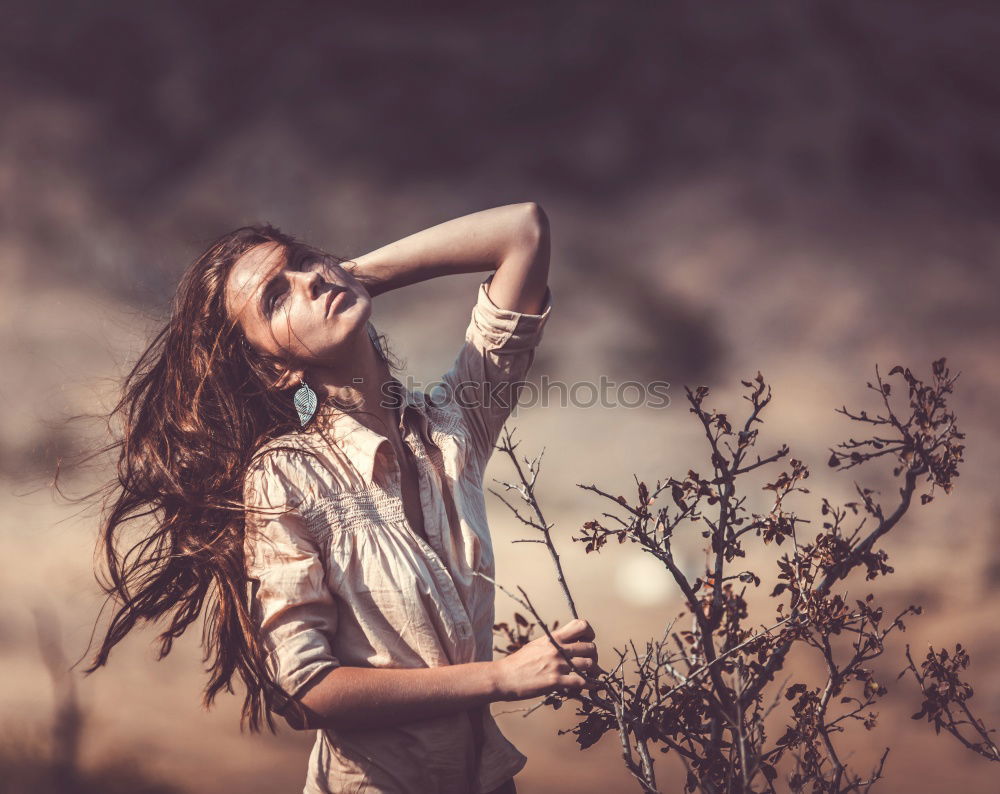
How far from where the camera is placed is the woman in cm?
241

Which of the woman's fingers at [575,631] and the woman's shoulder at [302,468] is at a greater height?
the woman's shoulder at [302,468]

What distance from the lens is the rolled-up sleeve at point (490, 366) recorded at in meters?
2.98

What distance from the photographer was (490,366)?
304 centimetres

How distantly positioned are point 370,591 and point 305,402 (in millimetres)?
703

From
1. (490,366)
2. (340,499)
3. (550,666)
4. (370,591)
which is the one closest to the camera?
(550,666)

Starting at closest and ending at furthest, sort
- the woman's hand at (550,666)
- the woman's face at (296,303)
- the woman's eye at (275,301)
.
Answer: the woman's hand at (550,666), the woman's face at (296,303), the woman's eye at (275,301)

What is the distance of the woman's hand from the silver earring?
3.32ft

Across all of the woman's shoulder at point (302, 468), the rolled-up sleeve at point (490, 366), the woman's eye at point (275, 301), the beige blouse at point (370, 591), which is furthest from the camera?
the rolled-up sleeve at point (490, 366)

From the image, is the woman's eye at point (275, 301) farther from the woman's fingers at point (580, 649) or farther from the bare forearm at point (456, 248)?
the woman's fingers at point (580, 649)

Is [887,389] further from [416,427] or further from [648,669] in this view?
[416,427]

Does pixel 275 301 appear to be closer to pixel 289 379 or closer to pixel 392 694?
pixel 289 379

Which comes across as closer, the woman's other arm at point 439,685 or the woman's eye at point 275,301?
the woman's other arm at point 439,685

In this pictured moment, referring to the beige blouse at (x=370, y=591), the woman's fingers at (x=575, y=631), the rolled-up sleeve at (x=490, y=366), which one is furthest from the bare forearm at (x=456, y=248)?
the woman's fingers at (x=575, y=631)

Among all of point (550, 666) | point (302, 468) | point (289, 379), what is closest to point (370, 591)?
point (302, 468)
